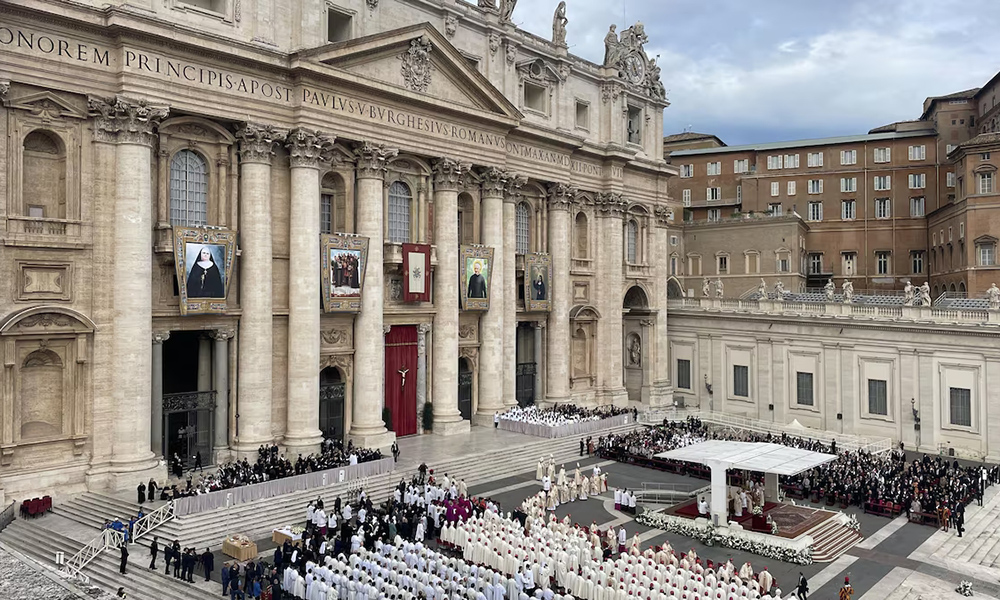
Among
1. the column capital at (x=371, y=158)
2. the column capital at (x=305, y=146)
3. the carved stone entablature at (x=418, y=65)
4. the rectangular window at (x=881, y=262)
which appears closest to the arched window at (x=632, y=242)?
the carved stone entablature at (x=418, y=65)

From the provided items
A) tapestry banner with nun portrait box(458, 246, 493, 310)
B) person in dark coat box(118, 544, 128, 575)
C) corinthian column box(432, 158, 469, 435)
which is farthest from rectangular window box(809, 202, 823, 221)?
person in dark coat box(118, 544, 128, 575)

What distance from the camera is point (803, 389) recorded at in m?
45.8

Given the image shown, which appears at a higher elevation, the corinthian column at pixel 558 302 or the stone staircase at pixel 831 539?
the corinthian column at pixel 558 302

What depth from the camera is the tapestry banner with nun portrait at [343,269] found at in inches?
1326

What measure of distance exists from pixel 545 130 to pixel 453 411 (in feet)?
56.7

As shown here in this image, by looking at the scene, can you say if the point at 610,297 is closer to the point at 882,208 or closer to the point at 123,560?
the point at 882,208

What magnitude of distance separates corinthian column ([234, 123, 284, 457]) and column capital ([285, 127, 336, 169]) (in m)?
0.88

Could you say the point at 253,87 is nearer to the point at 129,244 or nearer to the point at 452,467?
the point at 129,244

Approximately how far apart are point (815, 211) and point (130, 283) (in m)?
57.3

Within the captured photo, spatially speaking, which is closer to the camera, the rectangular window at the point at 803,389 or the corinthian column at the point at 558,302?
the rectangular window at the point at 803,389

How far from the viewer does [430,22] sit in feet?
128

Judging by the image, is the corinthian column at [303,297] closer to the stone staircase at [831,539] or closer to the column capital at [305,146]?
the column capital at [305,146]

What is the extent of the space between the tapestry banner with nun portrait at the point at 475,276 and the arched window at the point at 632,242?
48.0ft

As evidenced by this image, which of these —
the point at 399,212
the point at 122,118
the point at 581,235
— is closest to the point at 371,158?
the point at 399,212
